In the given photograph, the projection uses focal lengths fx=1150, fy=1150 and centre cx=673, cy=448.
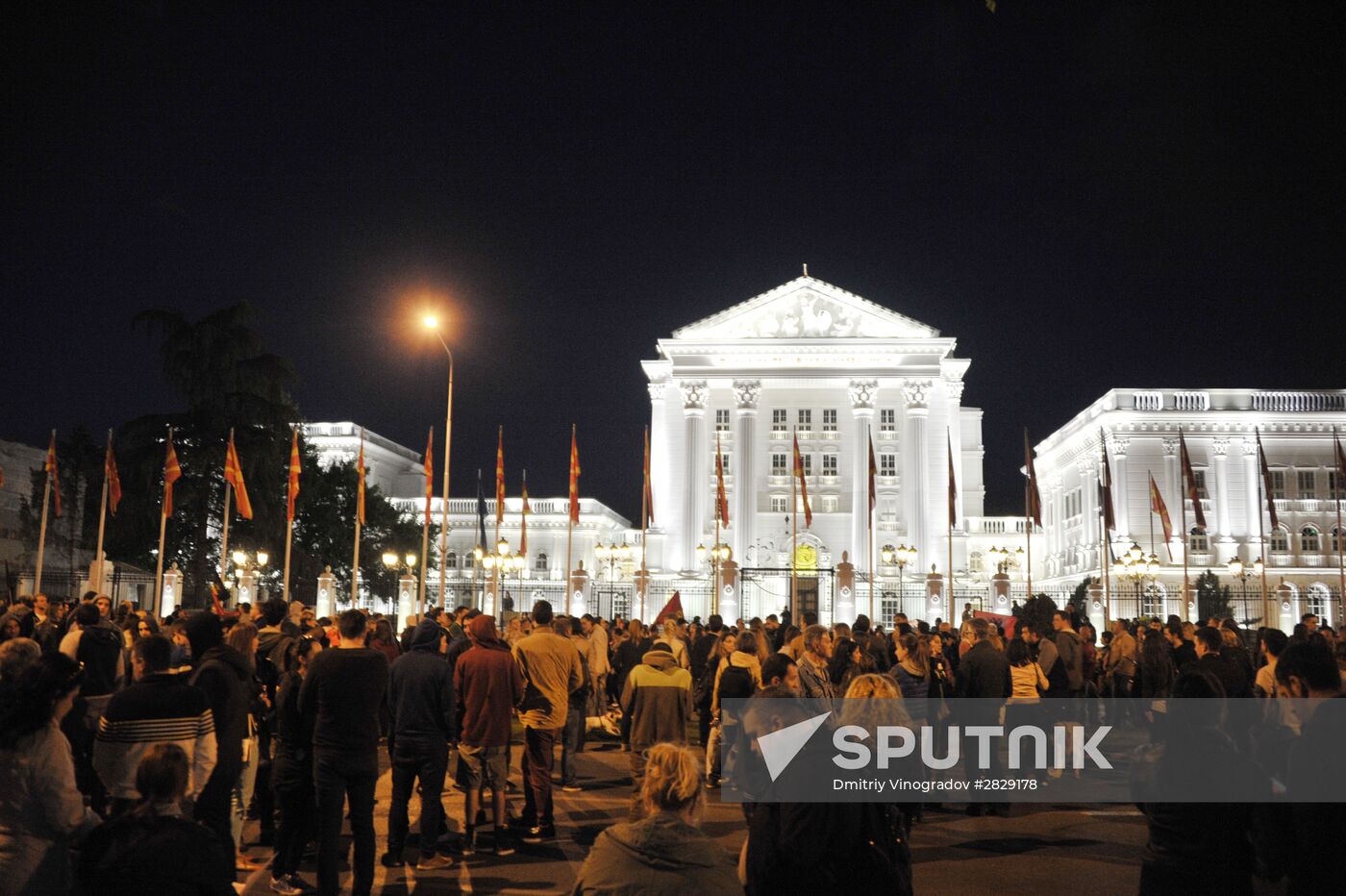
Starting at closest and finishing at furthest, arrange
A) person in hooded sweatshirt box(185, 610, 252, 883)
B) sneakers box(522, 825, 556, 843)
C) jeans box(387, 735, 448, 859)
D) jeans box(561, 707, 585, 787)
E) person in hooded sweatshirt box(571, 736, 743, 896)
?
1. person in hooded sweatshirt box(571, 736, 743, 896)
2. person in hooded sweatshirt box(185, 610, 252, 883)
3. jeans box(387, 735, 448, 859)
4. sneakers box(522, 825, 556, 843)
5. jeans box(561, 707, 585, 787)

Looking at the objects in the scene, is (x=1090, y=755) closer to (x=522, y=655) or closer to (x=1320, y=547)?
(x=522, y=655)

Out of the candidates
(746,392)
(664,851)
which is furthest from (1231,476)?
(664,851)

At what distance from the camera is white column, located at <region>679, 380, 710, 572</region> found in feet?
187

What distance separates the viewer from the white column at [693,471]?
57.1 metres

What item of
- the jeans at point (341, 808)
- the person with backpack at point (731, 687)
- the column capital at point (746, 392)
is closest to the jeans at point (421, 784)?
the jeans at point (341, 808)

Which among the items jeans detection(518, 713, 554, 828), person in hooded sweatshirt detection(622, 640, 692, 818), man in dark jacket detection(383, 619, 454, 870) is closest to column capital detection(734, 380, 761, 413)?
person in hooded sweatshirt detection(622, 640, 692, 818)

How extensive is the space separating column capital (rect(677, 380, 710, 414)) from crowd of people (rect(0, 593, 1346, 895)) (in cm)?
4284

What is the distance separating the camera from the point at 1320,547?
55312 mm

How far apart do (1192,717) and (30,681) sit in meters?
5.36

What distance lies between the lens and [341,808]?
7.97 meters

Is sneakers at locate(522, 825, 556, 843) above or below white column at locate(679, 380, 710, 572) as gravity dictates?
below

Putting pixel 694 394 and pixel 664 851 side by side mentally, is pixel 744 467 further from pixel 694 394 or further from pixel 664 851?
pixel 664 851

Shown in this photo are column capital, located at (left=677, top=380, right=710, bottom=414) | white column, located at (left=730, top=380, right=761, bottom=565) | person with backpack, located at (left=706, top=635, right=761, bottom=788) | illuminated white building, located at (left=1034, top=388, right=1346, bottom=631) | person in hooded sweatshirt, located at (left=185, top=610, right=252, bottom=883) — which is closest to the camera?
person in hooded sweatshirt, located at (left=185, top=610, right=252, bottom=883)

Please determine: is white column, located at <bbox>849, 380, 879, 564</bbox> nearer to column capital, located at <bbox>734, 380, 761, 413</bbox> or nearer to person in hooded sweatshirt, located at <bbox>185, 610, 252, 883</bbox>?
column capital, located at <bbox>734, 380, 761, 413</bbox>
